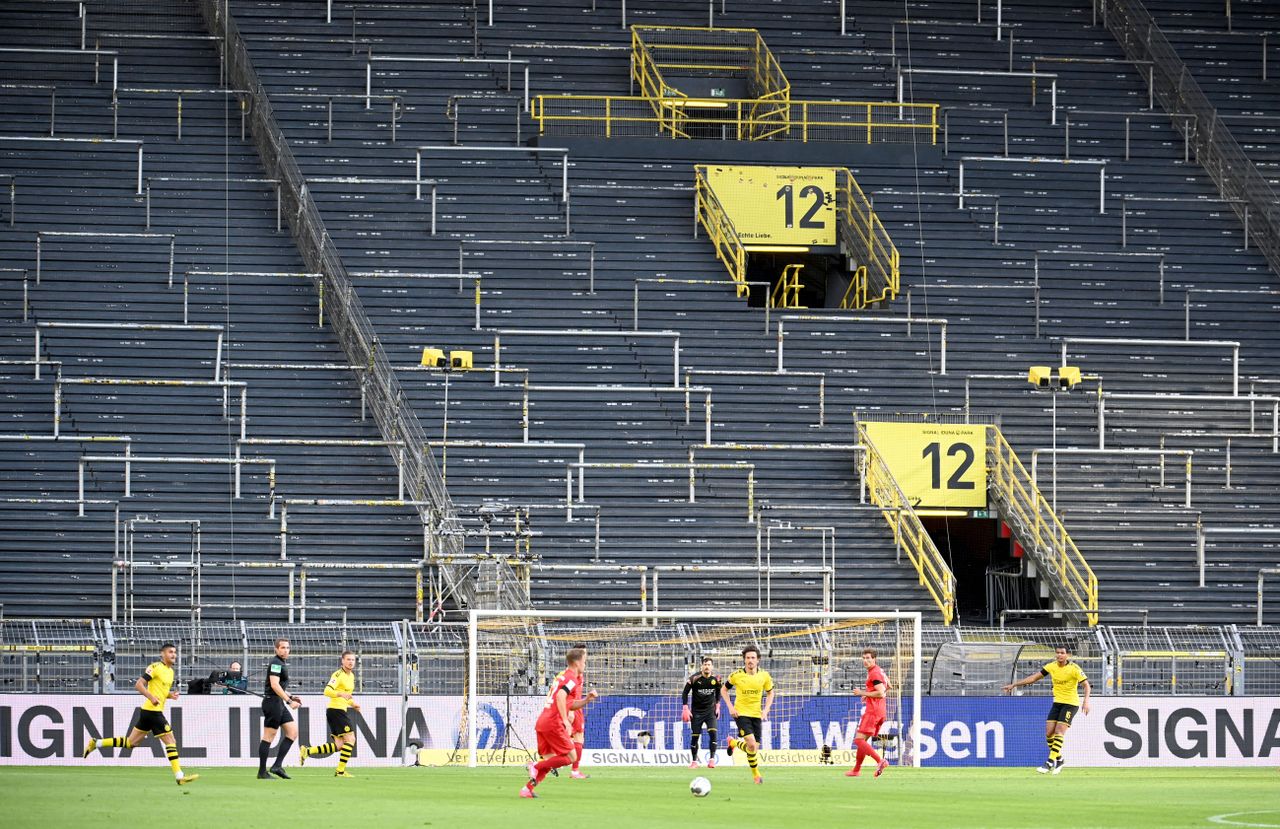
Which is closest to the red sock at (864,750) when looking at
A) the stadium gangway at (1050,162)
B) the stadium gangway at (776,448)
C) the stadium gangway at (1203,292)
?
the stadium gangway at (776,448)

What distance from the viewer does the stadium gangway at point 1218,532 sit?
117 feet

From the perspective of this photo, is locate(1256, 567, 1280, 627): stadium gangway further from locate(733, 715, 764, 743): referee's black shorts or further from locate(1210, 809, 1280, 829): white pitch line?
locate(1210, 809, 1280, 829): white pitch line

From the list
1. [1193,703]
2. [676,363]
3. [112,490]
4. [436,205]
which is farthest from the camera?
Result: [436,205]

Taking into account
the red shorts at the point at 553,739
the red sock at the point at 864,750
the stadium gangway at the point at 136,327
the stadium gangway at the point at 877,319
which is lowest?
the red sock at the point at 864,750

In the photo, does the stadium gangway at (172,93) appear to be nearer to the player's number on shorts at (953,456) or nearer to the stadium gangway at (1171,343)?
the player's number on shorts at (953,456)

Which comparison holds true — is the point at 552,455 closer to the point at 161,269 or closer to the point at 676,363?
the point at 676,363

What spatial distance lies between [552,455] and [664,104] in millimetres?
9242

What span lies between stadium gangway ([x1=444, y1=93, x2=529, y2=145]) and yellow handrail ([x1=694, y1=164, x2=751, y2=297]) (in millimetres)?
3759

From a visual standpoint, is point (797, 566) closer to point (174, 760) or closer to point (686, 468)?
point (686, 468)

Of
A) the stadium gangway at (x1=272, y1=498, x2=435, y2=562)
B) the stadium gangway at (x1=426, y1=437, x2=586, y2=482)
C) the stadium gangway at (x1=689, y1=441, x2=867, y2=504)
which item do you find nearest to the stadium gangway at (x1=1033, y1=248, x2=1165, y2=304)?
the stadium gangway at (x1=689, y1=441, x2=867, y2=504)

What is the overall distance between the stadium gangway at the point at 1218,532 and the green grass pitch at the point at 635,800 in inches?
353

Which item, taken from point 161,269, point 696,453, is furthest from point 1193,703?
point 161,269

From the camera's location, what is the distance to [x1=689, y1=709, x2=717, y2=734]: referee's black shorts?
87.9 feet

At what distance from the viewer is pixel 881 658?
30.2 m
